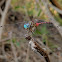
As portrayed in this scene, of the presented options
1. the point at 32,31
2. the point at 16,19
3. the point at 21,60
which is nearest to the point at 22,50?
the point at 21,60

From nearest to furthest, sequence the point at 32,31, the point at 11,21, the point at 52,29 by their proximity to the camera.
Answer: the point at 32,31, the point at 52,29, the point at 11,21

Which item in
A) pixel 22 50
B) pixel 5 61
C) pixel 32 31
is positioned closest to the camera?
pixel 32 31

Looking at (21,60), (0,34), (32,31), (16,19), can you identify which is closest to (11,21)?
(16,19)

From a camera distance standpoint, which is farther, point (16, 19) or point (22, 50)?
point (16, 19)

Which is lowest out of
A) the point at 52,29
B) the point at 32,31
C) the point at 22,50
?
the point at 22,50

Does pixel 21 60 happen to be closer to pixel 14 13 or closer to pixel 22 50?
pixel 22 50

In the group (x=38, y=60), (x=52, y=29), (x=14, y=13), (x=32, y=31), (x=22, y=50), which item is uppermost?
(x=14, y=13)

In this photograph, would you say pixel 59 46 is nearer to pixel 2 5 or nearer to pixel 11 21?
pixel 11 21

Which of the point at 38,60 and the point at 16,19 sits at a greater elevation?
the point at 16,19

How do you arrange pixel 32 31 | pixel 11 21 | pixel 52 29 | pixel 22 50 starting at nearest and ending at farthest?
pixel 32 31 → pixel 22 50 → pixel 52 29 → pixel 11 21
